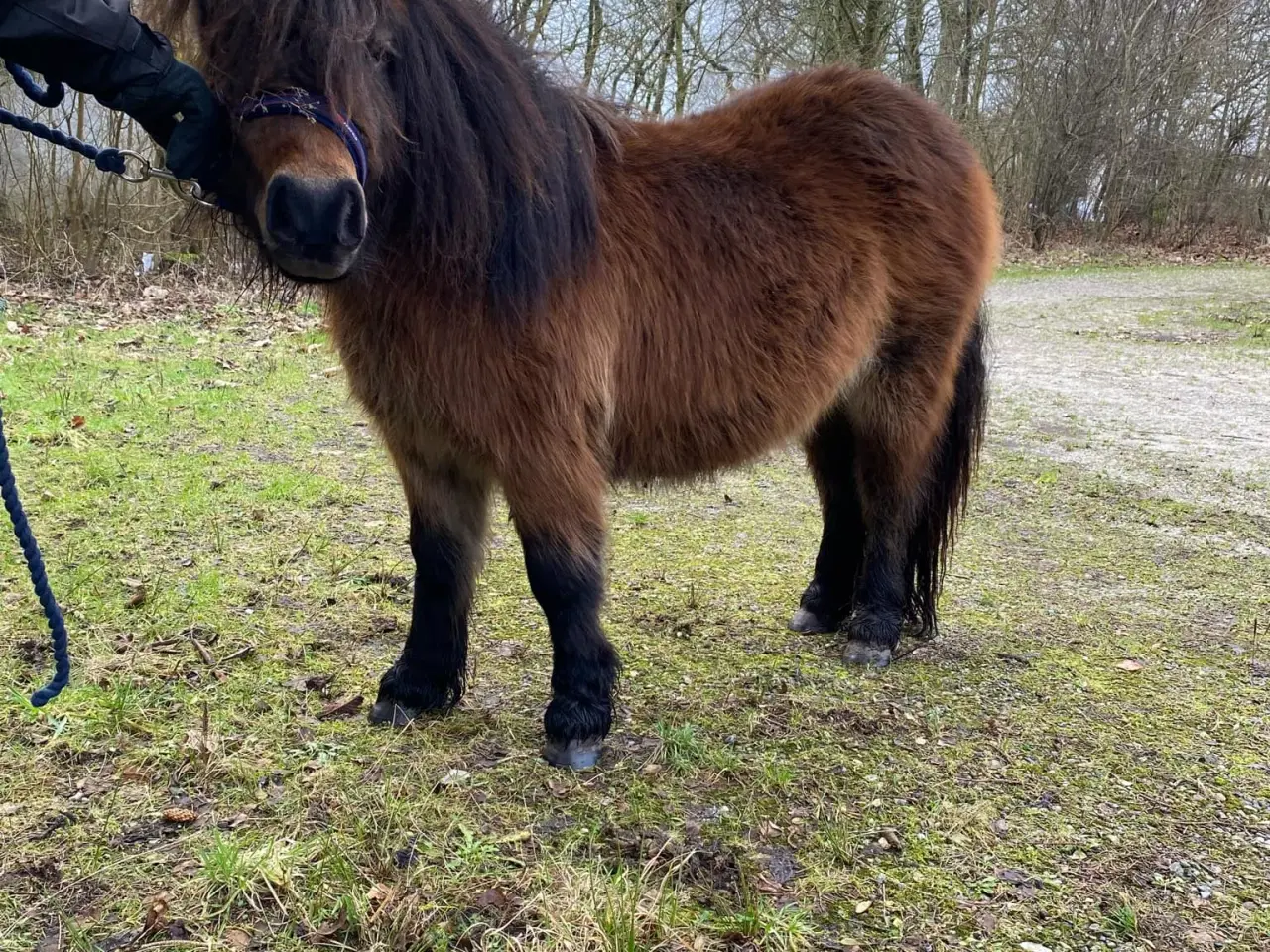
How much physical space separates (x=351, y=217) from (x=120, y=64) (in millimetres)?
487

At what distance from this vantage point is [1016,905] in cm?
203

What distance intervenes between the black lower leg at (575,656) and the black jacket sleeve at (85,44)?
1349mm

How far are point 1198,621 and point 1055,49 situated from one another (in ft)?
67.1

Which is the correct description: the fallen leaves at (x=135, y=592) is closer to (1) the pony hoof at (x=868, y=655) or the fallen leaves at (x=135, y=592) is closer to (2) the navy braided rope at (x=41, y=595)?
(2) the navy braided rope at (x=41, y=595)

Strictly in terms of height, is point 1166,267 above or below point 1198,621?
above

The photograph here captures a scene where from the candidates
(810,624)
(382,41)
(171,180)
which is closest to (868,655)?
(810,624)

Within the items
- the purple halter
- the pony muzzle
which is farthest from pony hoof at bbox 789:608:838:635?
the purple halter

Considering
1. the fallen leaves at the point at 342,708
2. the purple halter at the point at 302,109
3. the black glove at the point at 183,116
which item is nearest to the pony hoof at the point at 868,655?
the fallen leaves at the point at 342,708

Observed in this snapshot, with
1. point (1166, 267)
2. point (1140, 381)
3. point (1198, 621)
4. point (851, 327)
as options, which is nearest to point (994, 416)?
point (1140, 381)

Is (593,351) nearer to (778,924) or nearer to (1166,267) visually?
(778,924)

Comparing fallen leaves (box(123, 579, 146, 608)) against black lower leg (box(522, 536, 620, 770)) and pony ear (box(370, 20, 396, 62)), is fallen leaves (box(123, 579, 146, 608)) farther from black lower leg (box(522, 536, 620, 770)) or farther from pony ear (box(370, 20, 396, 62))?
pony ear (box(370, 20, 396, 62))

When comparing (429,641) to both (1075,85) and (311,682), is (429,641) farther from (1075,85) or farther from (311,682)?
(1075,85)

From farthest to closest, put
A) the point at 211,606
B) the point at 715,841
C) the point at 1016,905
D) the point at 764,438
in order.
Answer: the point at 211,606, the point at 764,438, the point at 715,841, the point at 1016,905

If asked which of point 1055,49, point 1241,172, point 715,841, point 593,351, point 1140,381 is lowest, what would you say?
point 715,841
